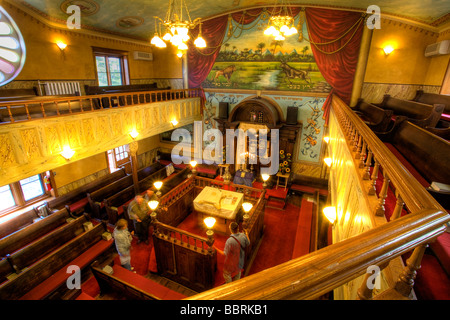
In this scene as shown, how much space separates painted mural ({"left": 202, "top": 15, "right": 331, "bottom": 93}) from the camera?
9453 mm

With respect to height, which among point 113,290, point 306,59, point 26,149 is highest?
point 306,59

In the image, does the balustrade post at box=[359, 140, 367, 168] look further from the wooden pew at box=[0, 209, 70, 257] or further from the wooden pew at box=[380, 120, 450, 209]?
the wooden pew at box=[0, 209, 70, 257]

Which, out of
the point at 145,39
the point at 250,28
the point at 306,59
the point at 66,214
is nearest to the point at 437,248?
the point at 66,214

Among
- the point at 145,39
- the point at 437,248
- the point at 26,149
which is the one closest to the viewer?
Result: the point at 437,248

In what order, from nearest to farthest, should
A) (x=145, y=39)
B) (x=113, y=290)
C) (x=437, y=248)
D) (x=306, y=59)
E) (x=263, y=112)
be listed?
1. (x=437, y=248)
2. (x=113, y=290)
3. (x=306, y=59)
4. (x=263, y=112)
5. (x=145, y=39)

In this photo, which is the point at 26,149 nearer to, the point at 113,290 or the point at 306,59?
the point at 113,290

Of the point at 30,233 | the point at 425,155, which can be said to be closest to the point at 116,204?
the point at 30,233

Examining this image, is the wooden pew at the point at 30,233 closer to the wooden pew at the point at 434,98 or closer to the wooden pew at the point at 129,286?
the wooden pew at the point at 129,286

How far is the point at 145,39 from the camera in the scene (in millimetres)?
11578

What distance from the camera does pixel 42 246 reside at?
5668mm

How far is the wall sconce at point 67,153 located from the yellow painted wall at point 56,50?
3.28 meters

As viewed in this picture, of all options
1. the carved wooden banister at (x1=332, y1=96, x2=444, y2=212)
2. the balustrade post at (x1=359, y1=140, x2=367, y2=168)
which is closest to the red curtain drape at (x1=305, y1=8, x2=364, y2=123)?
the balustrade post at (x1=359, y1=140, x2=367, y2=168)

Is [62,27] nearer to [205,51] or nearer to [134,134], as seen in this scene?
[134,134]

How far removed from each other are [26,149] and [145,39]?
8.63 meters
